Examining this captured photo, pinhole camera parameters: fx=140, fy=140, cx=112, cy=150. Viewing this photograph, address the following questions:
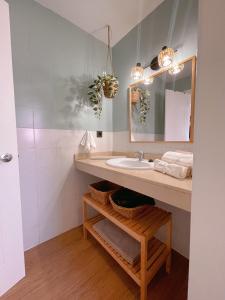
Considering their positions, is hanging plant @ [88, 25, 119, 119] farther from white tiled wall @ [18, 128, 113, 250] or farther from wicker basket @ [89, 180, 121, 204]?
wicker basket @ [89, 180, 121, 204]

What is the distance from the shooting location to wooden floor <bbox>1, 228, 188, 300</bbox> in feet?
3.17

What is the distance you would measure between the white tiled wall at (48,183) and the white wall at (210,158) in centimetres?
131

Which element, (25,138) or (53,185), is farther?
(53,185)

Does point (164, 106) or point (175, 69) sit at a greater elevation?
point (175, 69)

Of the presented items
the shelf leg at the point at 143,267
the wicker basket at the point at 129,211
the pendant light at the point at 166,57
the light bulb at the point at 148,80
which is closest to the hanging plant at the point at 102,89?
the light bulb at the point at 148,80

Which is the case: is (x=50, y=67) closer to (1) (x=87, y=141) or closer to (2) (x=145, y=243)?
(1) (x=87, y=141)

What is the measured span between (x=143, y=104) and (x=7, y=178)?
4.53 feet

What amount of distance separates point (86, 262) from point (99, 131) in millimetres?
1347

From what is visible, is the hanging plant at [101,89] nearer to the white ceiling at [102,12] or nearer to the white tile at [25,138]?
the white ceiling at [102,12]

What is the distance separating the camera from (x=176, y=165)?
0.88 meters

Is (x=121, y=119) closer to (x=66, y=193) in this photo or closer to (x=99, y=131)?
(x=99, y=131)

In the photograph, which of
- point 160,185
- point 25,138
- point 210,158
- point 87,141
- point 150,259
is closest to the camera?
point 210,158

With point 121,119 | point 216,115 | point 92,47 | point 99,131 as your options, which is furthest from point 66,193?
point 92,47

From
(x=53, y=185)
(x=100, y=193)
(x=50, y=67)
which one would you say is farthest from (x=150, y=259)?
(x=50, y=67)
